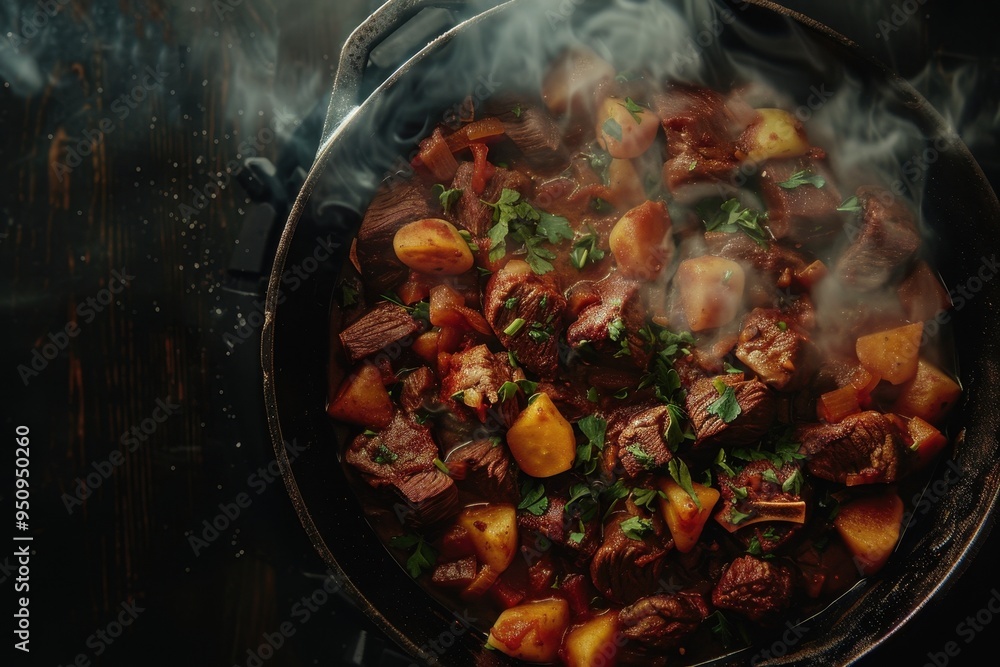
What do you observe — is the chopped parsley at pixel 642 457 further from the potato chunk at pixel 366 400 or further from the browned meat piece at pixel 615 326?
the potato chunk at pixel 366 400

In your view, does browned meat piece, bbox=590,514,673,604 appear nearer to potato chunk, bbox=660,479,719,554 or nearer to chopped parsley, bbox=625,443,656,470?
potato chunk, bbox=660,479,719,554

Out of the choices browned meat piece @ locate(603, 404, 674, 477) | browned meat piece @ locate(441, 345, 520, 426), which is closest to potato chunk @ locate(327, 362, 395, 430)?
browned meat piece @ locate(441, 345, 520, 426)

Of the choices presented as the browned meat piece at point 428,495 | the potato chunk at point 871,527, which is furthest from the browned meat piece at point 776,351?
the browned meat piece at point 428,495

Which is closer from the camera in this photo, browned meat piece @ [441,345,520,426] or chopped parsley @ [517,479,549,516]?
browned meat piece @ [441,345,520,426]

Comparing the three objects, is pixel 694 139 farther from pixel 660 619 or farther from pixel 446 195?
pixel 660 619

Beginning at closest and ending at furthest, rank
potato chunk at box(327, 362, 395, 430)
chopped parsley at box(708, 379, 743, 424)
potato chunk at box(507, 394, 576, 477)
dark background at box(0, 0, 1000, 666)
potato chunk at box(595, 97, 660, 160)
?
chopped parsley at box(708, 379, 743, 424)
potato chunk at box(507, 394, 576, 477)
potato chunk at box(595, 97, 660, 160)
potato chunk at box(327, 362, 395, 430)
dark background at box(0, 0, 1000, 666)

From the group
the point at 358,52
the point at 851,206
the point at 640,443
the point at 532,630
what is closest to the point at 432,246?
the point at 358,52

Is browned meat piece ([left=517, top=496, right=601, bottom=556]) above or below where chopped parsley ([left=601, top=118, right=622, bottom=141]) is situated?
below
